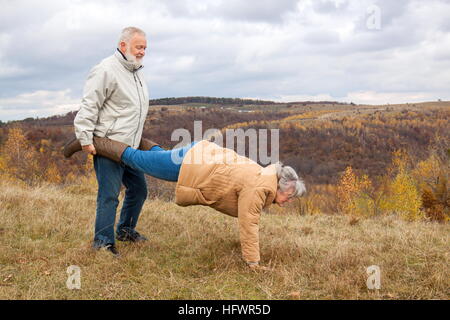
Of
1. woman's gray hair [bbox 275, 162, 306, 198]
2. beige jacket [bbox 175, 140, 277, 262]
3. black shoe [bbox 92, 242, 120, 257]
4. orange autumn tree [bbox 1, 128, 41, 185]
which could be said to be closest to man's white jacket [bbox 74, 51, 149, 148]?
beige jacket [bbox 175, 140, 277, 262]

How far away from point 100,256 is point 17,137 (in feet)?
173

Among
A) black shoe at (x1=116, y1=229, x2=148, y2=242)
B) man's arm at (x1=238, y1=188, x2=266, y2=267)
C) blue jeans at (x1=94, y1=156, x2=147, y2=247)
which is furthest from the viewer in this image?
black shoe at (x1=116, y1=229, x2=148, y2=242)

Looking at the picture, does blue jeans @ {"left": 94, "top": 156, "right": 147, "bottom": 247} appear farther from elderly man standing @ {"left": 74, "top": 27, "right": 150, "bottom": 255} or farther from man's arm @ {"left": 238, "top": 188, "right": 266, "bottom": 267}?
man's arm @ {"left": 238, "top": 188, "right": 266, "bottom": 267}

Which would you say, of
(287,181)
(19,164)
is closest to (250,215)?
(287,181)

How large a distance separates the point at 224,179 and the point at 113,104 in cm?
142

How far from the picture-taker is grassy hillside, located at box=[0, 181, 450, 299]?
3.53 meters

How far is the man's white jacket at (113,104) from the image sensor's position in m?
3.99

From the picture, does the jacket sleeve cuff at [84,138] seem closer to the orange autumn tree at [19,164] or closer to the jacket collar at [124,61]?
the jacket collar at [124,61]

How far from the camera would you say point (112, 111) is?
4.16 m

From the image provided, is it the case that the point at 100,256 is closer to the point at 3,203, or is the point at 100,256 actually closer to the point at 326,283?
the point at 326,283

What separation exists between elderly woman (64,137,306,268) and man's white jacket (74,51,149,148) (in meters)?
0.16

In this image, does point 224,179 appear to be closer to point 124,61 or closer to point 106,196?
point 106,196

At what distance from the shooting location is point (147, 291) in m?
3.50
